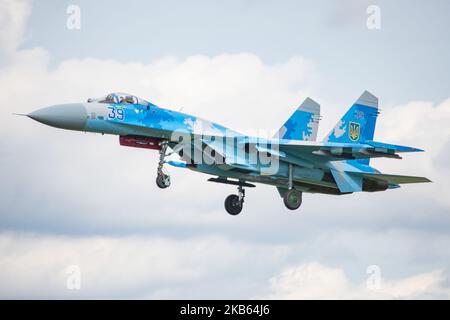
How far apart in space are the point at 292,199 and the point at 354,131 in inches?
153

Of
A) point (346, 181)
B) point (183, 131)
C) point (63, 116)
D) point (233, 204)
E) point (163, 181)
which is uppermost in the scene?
point (63, 116)

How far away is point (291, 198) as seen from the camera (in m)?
33.2

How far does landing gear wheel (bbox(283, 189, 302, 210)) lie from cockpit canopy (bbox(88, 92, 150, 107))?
5930mm

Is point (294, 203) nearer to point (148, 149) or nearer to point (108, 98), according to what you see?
point (148, 149)

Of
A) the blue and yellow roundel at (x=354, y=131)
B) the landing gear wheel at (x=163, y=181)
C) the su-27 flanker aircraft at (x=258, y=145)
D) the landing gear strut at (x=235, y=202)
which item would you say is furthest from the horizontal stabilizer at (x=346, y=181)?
the landing gear wheel at (x=163, y=181)

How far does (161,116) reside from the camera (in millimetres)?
31406

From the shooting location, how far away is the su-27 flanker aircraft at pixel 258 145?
30484mm

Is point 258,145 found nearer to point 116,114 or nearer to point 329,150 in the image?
point 329,150

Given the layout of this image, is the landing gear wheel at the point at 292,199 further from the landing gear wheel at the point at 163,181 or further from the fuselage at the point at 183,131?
the landing gear wheel at the point at 163,181

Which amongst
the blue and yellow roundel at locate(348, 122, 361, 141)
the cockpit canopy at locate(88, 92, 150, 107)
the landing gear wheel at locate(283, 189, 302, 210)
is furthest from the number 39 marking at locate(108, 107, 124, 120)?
the blue and yellow roundel at locate(348, 122, 361, 141)

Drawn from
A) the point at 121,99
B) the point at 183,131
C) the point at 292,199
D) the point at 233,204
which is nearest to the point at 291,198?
the point at 292,199

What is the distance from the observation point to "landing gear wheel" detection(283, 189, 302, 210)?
33.2m

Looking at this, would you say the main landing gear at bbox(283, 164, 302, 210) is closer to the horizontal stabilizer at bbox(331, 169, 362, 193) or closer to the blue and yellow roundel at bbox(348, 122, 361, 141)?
the horizontal stabilizer at bbox(331, 169, 362, 193)

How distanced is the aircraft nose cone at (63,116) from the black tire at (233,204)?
696cm
